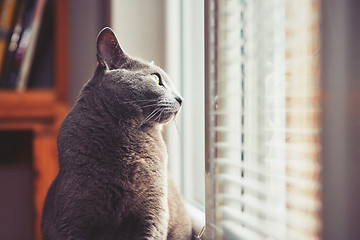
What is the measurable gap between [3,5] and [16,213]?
87 cm

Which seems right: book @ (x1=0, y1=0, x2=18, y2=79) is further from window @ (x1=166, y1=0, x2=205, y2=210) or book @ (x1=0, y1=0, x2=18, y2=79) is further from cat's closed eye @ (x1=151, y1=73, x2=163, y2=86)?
cat's closed eye @ (x1=151, y1=73, x2=163, y2=86)

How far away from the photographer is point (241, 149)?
30.1 inches

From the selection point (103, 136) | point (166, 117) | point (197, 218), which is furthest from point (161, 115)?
point (197, 218)

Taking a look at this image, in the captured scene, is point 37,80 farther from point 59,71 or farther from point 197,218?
point 197,218

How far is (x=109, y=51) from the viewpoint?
0.73 metres

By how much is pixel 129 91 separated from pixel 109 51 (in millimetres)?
85

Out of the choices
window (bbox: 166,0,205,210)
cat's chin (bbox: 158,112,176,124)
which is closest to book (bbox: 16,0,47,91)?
window (bbox: 166,0,205,210)

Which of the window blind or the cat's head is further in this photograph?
the cat's head

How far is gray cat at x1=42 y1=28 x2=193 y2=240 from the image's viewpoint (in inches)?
25.7

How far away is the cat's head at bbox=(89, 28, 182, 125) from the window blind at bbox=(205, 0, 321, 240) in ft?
0.33

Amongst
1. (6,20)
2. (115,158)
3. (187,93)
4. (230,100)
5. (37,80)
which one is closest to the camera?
(115,158)

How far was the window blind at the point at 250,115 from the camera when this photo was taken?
62 cm

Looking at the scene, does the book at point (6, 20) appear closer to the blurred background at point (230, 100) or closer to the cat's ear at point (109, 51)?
the blurred background at point (230, 100)

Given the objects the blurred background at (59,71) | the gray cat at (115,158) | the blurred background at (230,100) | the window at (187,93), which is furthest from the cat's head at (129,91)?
the window at (187,93)
